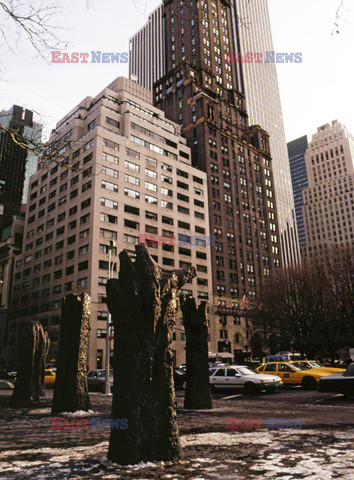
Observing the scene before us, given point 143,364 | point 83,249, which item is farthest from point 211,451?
point 83,249

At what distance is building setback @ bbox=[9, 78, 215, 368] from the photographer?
56.0m

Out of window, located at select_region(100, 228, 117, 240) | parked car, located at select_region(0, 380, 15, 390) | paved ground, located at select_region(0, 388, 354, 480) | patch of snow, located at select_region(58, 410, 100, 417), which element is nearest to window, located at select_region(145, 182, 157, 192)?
window, located at select_region(100, 228, 117, 240)

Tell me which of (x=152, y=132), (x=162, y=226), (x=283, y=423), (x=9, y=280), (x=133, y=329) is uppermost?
(x=152, y=132)

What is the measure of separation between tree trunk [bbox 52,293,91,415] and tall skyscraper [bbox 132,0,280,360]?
5528 centimetres

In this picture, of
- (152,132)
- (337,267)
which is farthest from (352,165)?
(337,267)

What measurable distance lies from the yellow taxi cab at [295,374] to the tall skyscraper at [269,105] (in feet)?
396

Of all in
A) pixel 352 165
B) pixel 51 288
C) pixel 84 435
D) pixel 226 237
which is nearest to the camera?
pixel 84 435

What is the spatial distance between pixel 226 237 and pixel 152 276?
7188cm

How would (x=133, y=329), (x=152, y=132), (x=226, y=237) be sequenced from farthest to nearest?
(x=226, y=237) → (x=152, y=132) → (x=133, y=329)

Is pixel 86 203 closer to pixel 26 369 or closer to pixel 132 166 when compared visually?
pixel 132 166

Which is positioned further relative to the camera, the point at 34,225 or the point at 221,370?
the point at 34,225

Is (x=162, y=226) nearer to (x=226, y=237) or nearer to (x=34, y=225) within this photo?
(x=226, y=237)

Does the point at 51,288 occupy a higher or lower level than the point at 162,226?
lower

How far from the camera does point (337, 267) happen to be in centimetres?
3606
